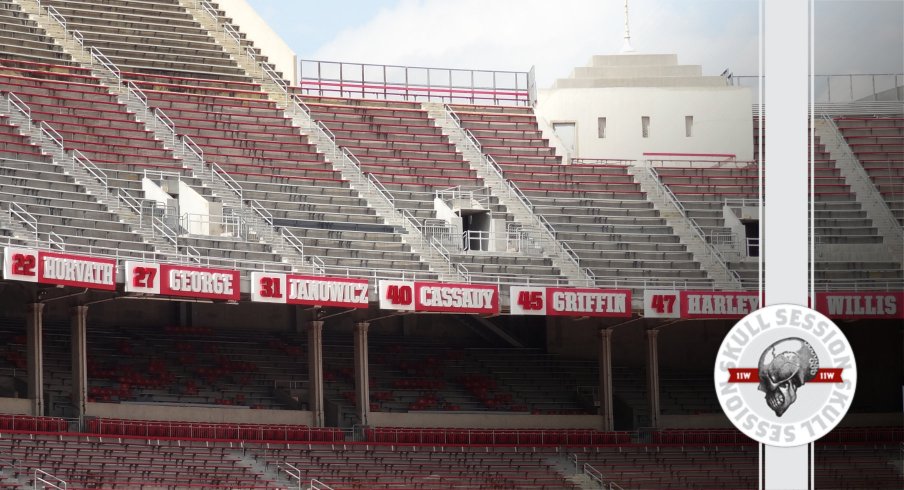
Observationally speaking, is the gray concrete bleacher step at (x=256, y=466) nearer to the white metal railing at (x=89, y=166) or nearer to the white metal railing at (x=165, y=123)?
the white metal railing at (x=89, y=166)

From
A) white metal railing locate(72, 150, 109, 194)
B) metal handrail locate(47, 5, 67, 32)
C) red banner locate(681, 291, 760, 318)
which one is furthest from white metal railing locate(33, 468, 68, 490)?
metal handrail locate(47, 5, 67, 32)

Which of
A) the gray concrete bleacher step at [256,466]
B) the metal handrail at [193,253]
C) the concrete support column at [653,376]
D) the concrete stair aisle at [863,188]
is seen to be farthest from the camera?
the concrete stair aisle at [863,188]

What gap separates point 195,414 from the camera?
2595cm

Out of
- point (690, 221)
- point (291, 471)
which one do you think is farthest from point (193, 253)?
point (690, 221)

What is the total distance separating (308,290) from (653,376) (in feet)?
28.1

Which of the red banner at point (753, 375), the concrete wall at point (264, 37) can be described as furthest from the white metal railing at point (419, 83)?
the red banner at point (753, 375)

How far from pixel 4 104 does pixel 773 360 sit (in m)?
24.5

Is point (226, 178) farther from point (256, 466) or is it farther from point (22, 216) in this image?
→ point (256, 466)

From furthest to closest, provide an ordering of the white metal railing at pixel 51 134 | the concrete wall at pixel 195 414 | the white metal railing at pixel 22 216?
1. the white metal railing at pixel 51 134
2. the concrete wall at pixel 195 414
3. the white metal railing at pixel 22 216

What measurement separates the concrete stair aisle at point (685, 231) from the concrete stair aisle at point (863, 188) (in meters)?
3.71

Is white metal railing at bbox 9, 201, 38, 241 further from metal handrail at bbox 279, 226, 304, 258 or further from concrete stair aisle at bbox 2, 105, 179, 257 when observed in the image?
metal handrail at bbox 279, 226, 304, 258

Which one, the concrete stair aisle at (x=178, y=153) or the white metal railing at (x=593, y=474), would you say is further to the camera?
the concrete stair aisle at (x=178, y=153)

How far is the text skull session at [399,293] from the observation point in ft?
72.4

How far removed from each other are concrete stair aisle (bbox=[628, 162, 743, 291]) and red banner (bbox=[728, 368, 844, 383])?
67.3ft
